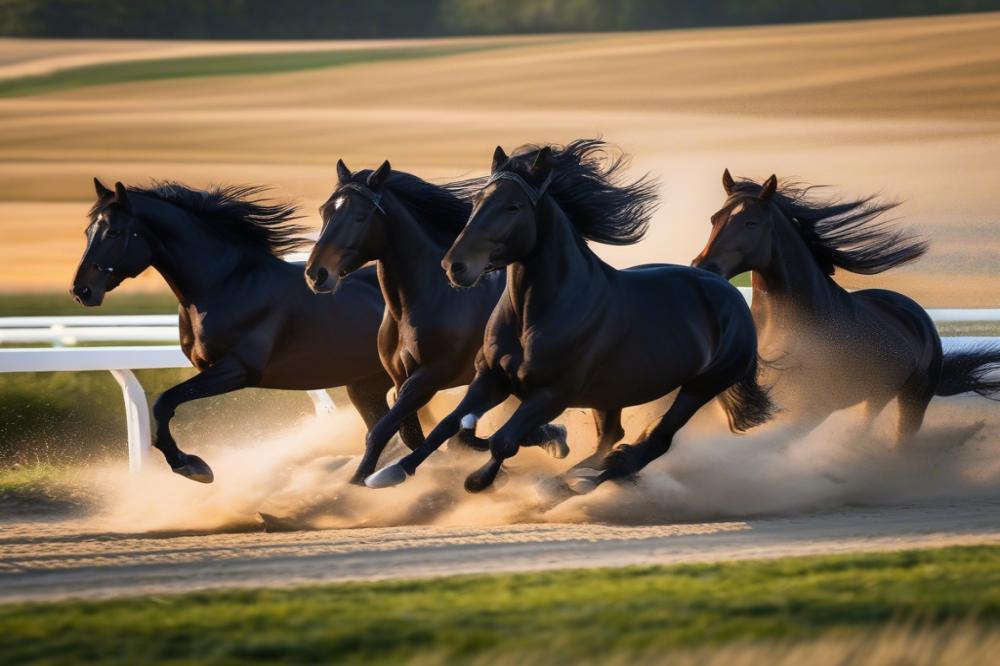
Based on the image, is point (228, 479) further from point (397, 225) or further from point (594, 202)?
point (594, 202)

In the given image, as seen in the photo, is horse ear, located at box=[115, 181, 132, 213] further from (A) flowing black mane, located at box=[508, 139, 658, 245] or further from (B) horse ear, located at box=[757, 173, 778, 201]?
(B) horse ear, located at box=[757, 173, 778, 201]

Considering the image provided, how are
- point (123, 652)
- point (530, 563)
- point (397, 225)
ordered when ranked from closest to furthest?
point (123, 652) → point (530, 563) → point (397, 225)

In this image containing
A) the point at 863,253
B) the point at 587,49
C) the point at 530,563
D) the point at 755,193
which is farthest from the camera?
the point at 587,49

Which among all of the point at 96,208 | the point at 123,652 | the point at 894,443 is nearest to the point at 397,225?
the point at 96,208

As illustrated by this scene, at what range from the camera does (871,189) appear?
22.0 meters

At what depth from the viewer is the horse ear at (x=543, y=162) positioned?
20.1ft

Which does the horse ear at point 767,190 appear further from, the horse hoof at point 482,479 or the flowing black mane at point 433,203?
the horse hoof at point 482,479

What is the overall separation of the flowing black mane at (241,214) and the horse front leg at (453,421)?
71.7 inches

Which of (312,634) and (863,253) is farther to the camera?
(863,253)

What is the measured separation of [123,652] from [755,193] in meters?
4.55

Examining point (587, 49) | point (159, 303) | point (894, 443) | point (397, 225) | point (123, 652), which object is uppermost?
point (587, 49)

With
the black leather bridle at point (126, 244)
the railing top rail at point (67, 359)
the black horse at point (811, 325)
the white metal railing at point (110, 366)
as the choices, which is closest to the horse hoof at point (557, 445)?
the black horse at point (811, 325)

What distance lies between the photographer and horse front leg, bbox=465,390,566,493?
20.0 ft

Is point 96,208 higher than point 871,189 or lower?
lower
